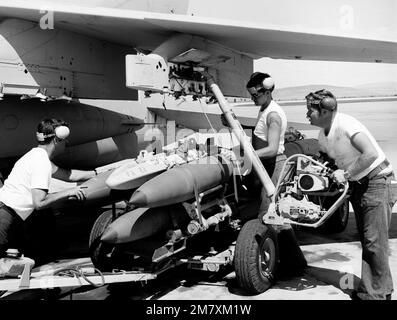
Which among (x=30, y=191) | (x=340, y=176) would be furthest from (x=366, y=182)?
(x=30, y=191)

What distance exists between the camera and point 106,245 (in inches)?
171

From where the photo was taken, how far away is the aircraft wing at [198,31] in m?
5.65

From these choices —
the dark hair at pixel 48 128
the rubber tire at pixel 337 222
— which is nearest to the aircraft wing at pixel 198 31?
the dark hair at pixel 48 128

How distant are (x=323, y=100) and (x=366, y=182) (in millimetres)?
771

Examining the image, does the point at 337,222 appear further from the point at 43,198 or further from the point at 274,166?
the point at 43,198

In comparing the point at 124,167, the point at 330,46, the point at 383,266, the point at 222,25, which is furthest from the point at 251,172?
the point at 330,46

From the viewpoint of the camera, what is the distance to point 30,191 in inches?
151

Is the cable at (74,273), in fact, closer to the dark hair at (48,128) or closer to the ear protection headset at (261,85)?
the dark hair at (48,128)

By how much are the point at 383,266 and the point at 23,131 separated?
15.6ft

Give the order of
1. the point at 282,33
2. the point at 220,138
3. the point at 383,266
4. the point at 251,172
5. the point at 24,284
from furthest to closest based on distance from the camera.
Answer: the point at 282,33 < the point at 220,138 < the point at 251,172 < the point at 383,266 < the point at 24,284

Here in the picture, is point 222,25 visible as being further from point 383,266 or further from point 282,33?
point 383,266

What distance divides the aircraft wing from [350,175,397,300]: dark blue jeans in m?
3.14

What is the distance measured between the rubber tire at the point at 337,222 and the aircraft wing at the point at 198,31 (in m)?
2.58
